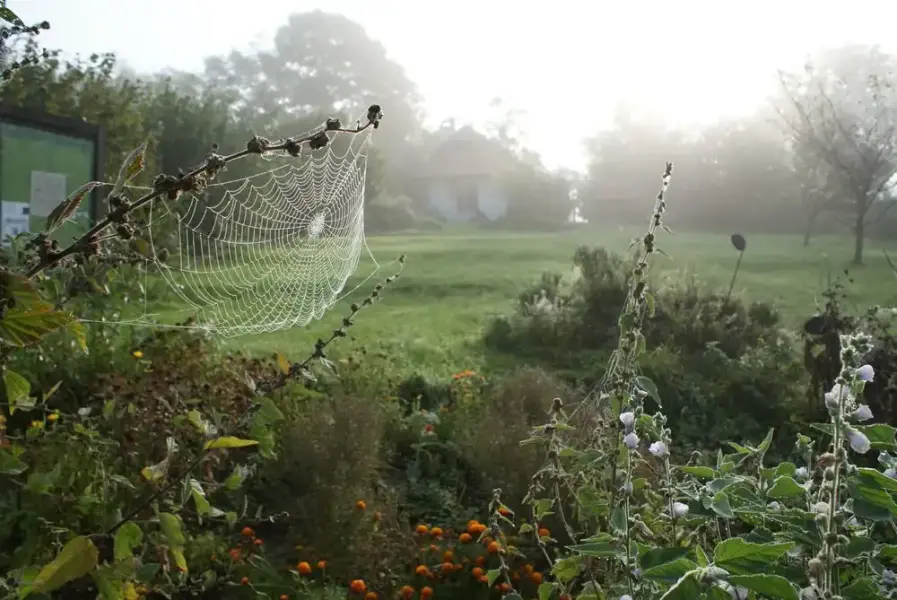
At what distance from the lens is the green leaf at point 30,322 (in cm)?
62

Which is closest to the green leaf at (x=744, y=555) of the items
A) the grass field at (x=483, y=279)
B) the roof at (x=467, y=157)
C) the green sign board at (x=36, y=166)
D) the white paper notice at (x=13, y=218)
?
the grass field at (x=483, y=279)

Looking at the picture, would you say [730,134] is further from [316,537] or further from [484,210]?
[316,537]

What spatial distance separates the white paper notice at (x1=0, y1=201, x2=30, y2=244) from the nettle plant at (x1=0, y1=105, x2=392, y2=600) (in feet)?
5.55

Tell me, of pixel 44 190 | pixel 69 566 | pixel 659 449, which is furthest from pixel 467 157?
pixel 69 566

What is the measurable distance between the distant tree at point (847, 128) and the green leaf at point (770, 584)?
8.75 m

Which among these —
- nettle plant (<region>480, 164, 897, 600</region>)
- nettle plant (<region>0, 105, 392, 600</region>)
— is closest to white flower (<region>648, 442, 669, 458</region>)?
nettle plant (<region>480, 164, 897, 600</region>)

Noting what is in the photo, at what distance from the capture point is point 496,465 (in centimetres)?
273

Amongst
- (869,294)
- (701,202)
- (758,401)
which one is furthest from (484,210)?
(758,401)

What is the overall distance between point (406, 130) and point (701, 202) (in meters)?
4.75

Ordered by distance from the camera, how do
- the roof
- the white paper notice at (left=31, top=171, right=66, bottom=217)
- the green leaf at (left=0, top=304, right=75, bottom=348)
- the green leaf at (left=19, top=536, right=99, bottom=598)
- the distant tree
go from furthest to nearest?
the roof, the distant tree, the white paper notice at (left=31, top=171, right=66, bottom=217), the green leaf at (left=19, top=536, right=99, bottom=598), the green leaf at (left=0, top=304, right=75, bottom=348)

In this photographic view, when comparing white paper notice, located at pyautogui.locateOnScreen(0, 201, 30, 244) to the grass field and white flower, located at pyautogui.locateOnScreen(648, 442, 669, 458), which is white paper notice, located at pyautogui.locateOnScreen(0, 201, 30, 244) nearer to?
the grass field

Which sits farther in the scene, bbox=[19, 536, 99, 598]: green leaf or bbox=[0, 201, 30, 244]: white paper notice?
bbox=[0, 201, 30, 244]: white paper notice

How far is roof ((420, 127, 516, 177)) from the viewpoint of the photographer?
42.1 feet

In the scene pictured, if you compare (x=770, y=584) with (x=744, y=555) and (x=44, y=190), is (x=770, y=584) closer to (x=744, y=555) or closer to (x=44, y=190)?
(x=744, y=555)
